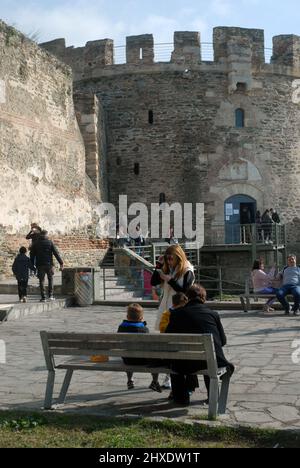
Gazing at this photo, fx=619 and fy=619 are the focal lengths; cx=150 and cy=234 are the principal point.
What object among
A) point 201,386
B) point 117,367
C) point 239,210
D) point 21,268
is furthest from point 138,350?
point 239,210

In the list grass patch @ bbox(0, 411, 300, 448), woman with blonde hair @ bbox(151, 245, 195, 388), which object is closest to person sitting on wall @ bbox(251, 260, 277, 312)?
woman with blonde hair @ bbox(151, 245, 195, 388)

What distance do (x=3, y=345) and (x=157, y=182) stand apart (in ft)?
58.2

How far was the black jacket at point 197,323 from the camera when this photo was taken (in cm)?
532

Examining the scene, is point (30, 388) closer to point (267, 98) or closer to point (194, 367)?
point (194, 367)

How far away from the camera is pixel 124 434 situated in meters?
4.36

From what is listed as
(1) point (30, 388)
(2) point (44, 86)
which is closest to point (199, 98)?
(2) point (44, 86)

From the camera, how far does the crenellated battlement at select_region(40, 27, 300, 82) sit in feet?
83.5

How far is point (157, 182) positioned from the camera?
2572 cm

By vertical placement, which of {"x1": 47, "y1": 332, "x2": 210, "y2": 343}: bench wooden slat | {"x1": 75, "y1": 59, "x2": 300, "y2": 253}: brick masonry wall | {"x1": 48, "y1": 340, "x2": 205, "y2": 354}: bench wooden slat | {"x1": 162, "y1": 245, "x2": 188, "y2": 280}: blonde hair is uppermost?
{"x1": 75, "y1": 59, "x2": 300, "y2": 253}: brick masonry wall

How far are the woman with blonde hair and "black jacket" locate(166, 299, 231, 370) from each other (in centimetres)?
85

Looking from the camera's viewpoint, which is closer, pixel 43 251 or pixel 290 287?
pixel 290 287

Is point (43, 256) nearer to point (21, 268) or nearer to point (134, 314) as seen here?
point (21, 268)

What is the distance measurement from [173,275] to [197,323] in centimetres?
114

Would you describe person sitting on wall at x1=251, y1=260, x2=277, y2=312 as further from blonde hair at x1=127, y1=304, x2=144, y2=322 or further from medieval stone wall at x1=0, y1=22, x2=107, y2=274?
medieval stone wall at x1=0, y1=22, x2=107, y2=274
